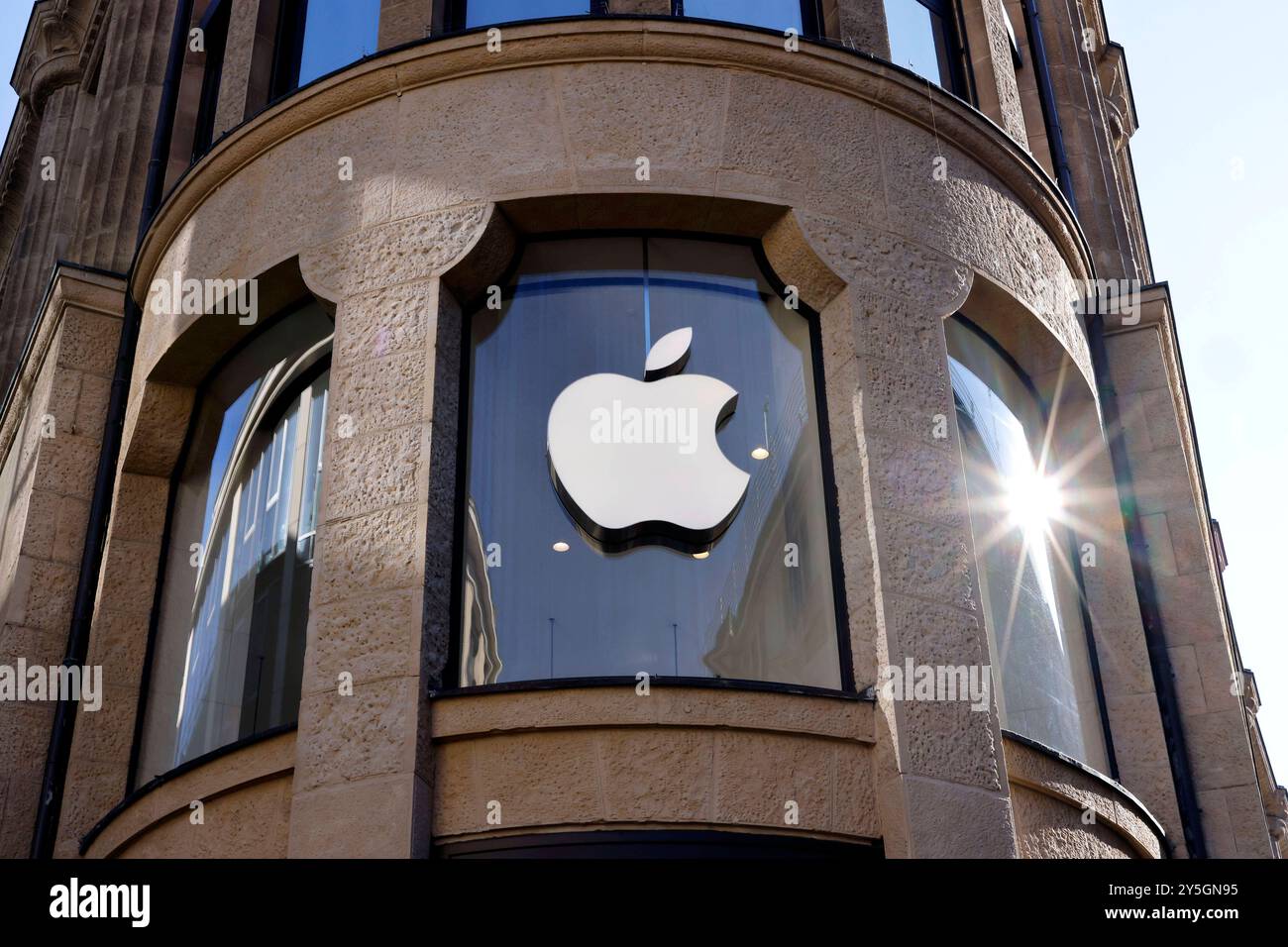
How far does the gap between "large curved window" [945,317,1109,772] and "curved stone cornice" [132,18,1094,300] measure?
5.89 feet

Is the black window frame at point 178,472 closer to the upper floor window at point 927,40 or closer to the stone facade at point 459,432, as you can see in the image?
the stone facade at point 459,432

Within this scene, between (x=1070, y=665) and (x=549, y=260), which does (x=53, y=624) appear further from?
(x=1070, y=665)

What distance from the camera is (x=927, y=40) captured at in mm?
16500

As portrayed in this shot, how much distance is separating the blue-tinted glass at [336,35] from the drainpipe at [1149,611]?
789 centimetres

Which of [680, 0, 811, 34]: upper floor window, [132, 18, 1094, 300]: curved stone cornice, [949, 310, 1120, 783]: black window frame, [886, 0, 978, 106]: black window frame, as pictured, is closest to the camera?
[132, 18, 1094, 300]: curved stone cornice

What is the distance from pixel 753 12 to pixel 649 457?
5.04 m

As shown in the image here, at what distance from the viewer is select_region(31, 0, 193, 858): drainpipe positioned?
13875 millimetres

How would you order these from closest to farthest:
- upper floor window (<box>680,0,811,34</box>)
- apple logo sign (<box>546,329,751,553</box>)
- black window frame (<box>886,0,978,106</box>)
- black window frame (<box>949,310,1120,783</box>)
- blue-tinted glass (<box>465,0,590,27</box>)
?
apple logo sign (<box>546,329,751,553</box>)
black window frame (<box>949,310,1120,783</box>)
blue-tinted glass (<box>465,0,590,27</box>)
upper floor window (<box>680,0,811,34</box>)
black window frame (<box>886,0,978,106</box>)

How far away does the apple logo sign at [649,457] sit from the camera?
12078mm

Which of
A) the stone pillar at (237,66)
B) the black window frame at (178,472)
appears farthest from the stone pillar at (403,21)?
the black window frame at (178,472)

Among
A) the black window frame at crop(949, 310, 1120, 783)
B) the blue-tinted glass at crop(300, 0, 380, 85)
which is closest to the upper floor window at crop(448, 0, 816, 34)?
the blue-tinted glass at crop(300, 0, 380, 85)

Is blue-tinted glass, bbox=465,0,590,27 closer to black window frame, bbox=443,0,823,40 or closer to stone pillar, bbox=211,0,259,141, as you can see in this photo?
black window frame, bbox=443,0,823,40

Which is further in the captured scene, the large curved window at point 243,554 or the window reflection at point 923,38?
the window reflection at point 923,38

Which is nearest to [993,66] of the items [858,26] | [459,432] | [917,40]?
[917,40]
